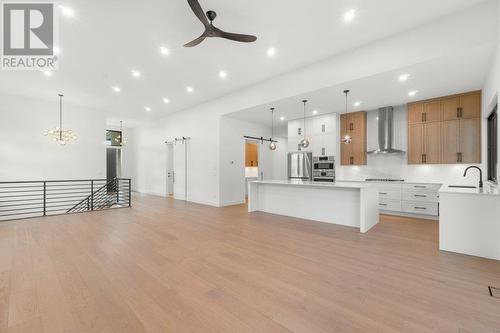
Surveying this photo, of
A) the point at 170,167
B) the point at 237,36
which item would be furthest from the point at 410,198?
the point at 170,167

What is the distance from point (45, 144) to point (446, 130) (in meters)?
12.3

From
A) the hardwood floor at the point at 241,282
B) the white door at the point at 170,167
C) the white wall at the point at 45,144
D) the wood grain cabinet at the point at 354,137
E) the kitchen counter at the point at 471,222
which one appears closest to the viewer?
A: the hardwood floor at the point at 241,282

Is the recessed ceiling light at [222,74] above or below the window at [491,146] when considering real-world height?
above

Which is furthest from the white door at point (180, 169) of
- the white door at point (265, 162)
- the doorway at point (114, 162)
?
the doorway at point (114, 162)

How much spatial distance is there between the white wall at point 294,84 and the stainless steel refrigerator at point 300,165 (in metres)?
2.47

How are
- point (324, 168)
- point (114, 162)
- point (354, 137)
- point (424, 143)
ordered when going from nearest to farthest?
point (424, 143) → point (354, 137) → point (324, 168) → point (114, 162)

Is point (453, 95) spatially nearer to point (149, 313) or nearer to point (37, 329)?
point (149, 313)

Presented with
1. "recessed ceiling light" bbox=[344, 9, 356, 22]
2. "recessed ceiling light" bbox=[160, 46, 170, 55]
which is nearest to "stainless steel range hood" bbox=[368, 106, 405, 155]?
"recessed ceiling light" bbox=[344, 9, 356, 22]

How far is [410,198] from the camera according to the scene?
18.2ft

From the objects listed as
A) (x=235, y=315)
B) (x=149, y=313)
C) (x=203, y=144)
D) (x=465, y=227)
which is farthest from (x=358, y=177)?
(x=149, y=313)

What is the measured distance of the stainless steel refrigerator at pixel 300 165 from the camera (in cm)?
743

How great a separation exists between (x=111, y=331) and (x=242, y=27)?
4.27 metres

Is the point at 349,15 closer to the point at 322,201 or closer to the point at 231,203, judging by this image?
the point at 322,201

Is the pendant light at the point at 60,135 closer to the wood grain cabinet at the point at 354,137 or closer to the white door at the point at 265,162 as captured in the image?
the white door at the point at 265,162
